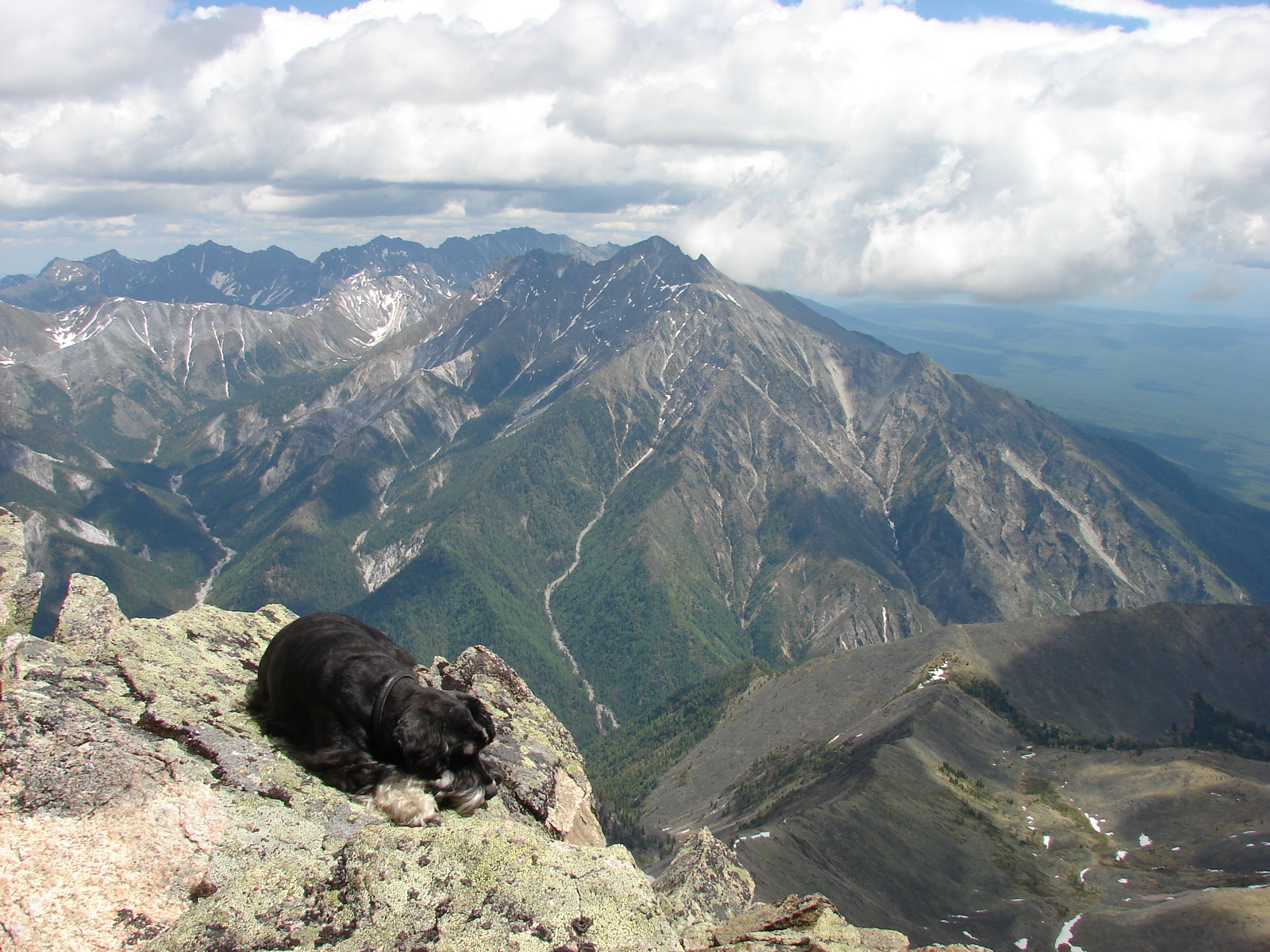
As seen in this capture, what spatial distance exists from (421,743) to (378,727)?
977mm

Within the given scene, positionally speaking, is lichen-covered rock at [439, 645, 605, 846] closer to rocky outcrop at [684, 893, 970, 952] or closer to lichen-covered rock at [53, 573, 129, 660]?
rocky outcrop at [684, 893, 970, 952]

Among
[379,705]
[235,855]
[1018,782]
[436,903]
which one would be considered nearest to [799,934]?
[436,903]

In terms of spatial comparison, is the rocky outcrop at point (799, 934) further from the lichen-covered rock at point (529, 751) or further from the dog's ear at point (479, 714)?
the dog's ear at point (479, 714)

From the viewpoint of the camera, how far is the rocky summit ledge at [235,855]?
8484 millimetres

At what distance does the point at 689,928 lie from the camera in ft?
45.8

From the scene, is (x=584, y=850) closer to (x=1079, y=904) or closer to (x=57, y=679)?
(x=57, y=679)

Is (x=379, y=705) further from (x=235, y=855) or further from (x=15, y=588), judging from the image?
(x=15, y=588)

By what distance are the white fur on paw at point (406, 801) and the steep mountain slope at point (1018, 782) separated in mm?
70383

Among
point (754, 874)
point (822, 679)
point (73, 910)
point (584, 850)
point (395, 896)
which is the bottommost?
point (822, 679)

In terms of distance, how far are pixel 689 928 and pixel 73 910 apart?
1021 centimetres

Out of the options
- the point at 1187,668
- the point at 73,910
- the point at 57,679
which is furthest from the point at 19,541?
the point at 1187,668

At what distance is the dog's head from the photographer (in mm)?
12594

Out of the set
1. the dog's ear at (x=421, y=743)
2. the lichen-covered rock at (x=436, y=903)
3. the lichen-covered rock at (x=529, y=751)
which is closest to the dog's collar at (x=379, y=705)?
the dog's ear at (x=421, y=743)

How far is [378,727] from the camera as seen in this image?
13000 millimetres
